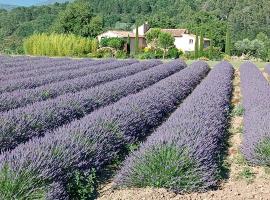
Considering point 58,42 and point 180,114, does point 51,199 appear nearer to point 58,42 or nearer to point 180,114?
point 180,114

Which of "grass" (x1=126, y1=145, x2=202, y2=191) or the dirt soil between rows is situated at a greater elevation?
"grass" (x1=126, y1=145, x2=202, y2=191)

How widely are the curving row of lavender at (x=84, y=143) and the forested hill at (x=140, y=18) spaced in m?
53.8

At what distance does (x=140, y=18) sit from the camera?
105m

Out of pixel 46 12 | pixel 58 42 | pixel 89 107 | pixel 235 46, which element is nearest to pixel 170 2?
pixel 46 12

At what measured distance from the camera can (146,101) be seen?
9.84m

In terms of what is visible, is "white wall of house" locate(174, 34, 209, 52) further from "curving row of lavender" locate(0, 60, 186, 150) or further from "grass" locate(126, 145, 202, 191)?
"grass" locate(126, 145, 202, 191)

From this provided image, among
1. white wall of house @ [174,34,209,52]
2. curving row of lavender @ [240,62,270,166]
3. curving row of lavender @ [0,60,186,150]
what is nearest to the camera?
curving row of lavender @ [240,62,270,166]

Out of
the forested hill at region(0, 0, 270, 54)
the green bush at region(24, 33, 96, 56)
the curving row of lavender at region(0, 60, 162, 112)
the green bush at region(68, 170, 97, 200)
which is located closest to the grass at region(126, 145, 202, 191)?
the green bush at region(68, 170, 97, 200)

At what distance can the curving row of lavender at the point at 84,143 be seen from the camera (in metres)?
4.85

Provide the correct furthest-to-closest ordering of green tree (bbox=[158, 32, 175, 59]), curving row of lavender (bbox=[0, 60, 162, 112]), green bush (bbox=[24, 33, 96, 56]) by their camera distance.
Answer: green tree (bbox=[158, 32, 175, 59]) < green bush (bbox=[24, 33, 96, 56]) < curving row of lavender (bbox=[0, 60, 162, 112])

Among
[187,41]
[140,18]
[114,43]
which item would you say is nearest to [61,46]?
[114,43]

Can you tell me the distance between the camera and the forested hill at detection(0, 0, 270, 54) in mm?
70250

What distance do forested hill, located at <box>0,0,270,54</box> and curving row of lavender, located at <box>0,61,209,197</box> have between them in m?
53.8

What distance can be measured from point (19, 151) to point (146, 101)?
478 centimetres
